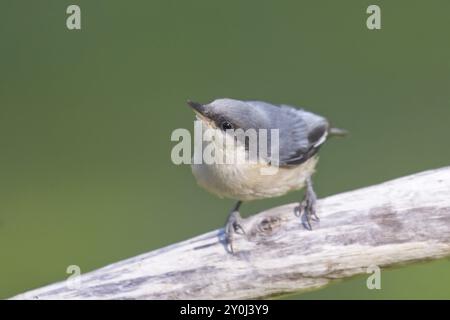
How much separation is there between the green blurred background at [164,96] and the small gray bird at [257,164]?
113cm

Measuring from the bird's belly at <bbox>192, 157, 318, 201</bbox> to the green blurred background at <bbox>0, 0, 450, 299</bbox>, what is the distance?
1.25 m

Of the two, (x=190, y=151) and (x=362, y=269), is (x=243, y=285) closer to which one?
(x=362, y=269)

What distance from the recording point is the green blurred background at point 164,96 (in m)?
3.57

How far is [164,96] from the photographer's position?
3.98m

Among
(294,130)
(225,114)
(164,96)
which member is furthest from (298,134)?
(164,96)

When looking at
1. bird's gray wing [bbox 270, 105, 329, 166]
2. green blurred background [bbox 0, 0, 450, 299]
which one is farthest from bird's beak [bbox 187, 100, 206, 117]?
green blurred background [bbox 0, 0, 450, 299]

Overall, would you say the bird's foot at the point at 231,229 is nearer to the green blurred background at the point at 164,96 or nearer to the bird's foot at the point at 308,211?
the bird's foot at the point at 308,211

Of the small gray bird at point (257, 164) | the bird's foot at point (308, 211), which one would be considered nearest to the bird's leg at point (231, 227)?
the small gray bird at point (257, 164)

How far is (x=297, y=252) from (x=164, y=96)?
2214 mm

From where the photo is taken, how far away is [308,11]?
426cm

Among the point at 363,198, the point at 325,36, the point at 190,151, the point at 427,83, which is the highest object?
the point at 325,36

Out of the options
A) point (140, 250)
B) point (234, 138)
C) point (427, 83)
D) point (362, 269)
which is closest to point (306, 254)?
point (362, 269)

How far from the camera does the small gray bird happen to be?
1.97 m

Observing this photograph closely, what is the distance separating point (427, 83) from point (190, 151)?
2.17m
